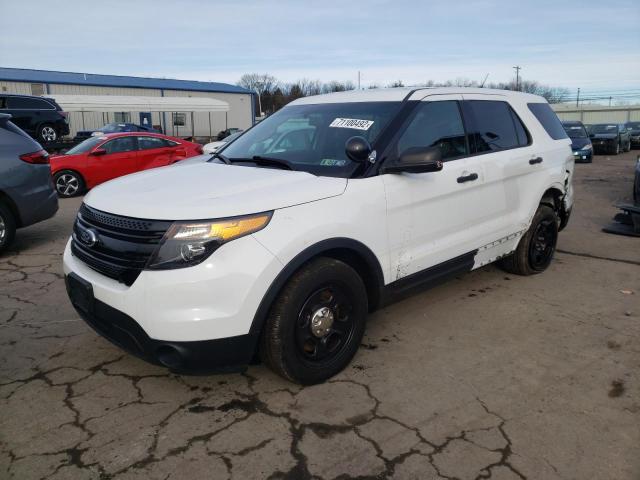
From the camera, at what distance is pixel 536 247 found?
510 centimetres

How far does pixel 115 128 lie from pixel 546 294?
23873mm

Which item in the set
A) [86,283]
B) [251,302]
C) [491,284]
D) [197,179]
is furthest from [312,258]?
[491,284]

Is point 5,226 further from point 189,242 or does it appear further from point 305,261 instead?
point 305,261

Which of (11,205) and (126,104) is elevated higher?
(126,104)

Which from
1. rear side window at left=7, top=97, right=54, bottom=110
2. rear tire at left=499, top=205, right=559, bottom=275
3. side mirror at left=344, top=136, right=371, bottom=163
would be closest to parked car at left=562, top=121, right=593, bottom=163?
rear tire at left=499, top=205, right=559, bottom=275

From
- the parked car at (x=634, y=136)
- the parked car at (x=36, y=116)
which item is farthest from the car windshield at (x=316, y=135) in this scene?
the parked car at (x=634, y=136)

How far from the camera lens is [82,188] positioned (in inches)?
446

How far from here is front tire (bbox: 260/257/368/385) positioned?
9.26 feet

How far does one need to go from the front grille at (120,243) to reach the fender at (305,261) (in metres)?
0.63

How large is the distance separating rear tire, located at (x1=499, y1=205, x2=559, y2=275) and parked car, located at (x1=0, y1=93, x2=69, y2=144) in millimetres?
16821

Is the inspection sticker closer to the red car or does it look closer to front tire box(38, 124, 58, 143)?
the red car

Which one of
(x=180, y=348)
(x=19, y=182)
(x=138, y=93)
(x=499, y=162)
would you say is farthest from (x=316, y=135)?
(x=138, y=93)

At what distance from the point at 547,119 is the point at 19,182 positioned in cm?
583

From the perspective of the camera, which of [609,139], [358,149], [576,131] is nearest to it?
[358,149]
